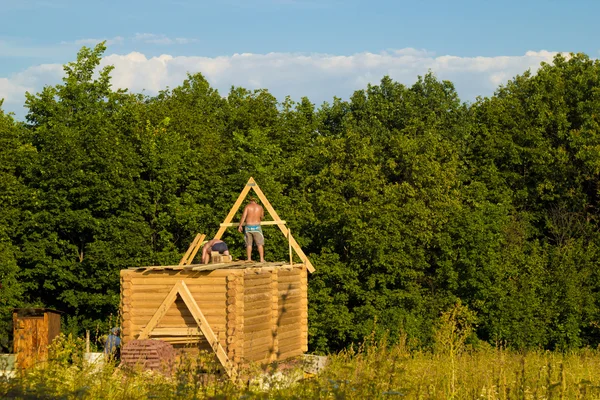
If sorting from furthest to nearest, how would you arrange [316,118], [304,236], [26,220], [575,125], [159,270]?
[316,118]
[575,125]
[304,236]
[26,220]
[159,270]

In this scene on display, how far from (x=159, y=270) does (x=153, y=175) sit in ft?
64.3

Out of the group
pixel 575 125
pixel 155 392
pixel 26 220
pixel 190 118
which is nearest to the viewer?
pixel 155 392

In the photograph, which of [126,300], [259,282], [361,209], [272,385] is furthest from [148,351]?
[361,209]

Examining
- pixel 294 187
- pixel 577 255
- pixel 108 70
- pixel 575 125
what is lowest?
pixel 577 255

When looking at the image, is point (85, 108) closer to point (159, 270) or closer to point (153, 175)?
point (153, 175)

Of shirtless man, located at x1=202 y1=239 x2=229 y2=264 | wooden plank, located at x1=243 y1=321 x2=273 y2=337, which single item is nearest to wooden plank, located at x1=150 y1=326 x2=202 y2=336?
wooden plank, located at x1=243 y1=321 x2=273 y2=337

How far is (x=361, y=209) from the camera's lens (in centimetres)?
3703

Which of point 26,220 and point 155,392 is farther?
point 26,220

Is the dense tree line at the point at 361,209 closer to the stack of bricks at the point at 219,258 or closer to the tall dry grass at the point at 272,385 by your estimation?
the stack of bricks at the point at 219,258

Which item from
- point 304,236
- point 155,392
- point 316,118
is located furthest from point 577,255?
point 155,392

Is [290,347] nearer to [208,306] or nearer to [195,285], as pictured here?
[208,306]

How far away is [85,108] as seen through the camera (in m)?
44.3

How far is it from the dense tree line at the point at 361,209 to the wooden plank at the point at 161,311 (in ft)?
49.1

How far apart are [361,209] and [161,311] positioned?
61.6ft
